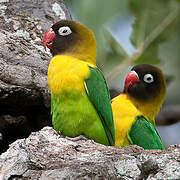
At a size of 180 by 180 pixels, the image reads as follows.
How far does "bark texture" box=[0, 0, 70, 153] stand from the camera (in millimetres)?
4004

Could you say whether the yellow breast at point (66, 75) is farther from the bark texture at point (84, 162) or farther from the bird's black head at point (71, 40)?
the bark texture at point (84, 162)

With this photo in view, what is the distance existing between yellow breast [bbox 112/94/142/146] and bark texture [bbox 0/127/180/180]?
64.6 inches

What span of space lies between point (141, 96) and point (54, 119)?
156cm

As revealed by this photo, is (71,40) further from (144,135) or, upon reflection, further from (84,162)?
(84,162)

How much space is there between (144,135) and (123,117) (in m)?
0.31

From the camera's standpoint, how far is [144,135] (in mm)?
4805

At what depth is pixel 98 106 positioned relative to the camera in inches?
162

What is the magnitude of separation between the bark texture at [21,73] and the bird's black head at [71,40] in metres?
0.16

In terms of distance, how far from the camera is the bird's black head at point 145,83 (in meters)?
5.27

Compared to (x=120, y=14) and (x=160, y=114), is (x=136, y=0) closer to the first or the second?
(x=120, y=14)

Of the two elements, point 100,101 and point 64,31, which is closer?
point 100,101

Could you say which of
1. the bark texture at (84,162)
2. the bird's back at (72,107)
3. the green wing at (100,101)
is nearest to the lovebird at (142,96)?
the green wing at (100,101)

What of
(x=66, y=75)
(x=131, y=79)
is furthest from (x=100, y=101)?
(x=131, y=79)

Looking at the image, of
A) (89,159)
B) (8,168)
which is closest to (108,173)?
(89,159)
